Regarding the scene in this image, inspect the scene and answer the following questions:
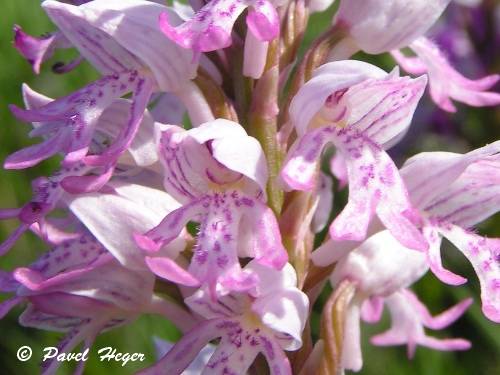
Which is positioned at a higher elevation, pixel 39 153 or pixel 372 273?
pixel 39 153

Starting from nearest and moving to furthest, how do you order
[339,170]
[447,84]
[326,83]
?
[326,83] → [447,84] → [339,170]

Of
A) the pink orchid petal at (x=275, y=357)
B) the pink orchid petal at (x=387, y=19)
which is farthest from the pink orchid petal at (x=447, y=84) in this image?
Result: the pink orchid petal at (x=275, y=357)

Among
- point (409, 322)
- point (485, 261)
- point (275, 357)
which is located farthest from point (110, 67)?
point (409, 322)

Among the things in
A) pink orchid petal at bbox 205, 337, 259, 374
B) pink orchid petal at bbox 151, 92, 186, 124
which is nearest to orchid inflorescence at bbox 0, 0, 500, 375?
pink orchid petal at bbox 205, 337, 259, 374

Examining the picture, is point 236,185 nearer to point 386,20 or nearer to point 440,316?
point 386,20

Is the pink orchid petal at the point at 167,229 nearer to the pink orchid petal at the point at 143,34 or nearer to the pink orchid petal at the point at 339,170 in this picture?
the pink orchid petal at the point at 143,34

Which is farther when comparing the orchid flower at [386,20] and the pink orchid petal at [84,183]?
the orchid flower at [386,20]
